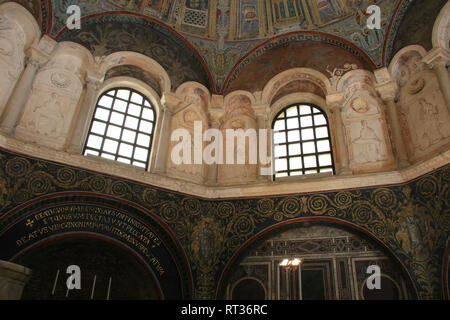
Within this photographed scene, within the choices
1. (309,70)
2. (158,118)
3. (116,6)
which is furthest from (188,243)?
(116,6)

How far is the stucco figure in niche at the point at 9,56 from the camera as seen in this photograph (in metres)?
7.18

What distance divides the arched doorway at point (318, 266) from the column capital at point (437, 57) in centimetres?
392

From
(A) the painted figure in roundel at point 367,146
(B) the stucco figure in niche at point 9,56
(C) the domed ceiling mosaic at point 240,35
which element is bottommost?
(A) the painted figure in roundel at point 367,146

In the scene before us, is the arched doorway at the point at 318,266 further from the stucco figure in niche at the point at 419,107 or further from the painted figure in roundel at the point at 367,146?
the stucco figure in niche at the point at 419,107

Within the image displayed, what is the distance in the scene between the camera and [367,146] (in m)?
8.27

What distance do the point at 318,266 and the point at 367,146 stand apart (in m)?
2.95

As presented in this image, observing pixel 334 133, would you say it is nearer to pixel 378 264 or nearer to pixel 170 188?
pixel 378 264

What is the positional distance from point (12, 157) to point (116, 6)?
→ 4.65 meters

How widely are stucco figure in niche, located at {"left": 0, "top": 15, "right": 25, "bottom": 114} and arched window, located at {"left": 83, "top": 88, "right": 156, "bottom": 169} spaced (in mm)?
1796

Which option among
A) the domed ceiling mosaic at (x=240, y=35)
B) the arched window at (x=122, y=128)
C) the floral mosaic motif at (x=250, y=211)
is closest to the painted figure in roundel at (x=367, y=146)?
the floral mosaic motif at (x=250, y=211)

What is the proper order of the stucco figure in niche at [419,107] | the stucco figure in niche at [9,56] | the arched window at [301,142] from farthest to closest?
the arched window at [301,142] < the stucco figure in niche at [419,107] < the stucco figure in niche at [9,56]

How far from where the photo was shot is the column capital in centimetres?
765
